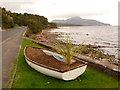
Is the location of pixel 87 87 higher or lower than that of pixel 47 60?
lower

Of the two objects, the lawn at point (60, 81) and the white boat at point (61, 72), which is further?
the white boat at point (61, 72)

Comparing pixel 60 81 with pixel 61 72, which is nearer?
pixel 61 72

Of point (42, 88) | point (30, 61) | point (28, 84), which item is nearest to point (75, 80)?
point (42, 88)

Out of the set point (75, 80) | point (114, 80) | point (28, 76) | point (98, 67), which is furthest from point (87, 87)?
point (28, 76)

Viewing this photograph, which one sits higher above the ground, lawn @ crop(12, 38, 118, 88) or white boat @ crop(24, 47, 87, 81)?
white boat @ crop(24, 47, 87, 81)

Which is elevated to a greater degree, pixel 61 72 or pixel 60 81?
pixel 61 72

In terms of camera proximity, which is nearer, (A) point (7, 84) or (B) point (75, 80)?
(A) point (7, 84)

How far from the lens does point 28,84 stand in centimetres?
733

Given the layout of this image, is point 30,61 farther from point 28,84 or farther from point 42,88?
point 42,88

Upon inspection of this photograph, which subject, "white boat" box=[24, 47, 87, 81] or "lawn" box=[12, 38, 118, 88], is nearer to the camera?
"lawn" box=[12, 38, 118, 88]

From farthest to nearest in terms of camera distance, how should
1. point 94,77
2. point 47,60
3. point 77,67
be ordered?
point 47,60
point 94,77
point 77,67

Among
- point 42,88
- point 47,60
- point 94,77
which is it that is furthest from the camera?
point 47,60

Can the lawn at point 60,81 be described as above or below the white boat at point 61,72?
below

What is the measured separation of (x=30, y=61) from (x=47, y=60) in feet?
3.75
